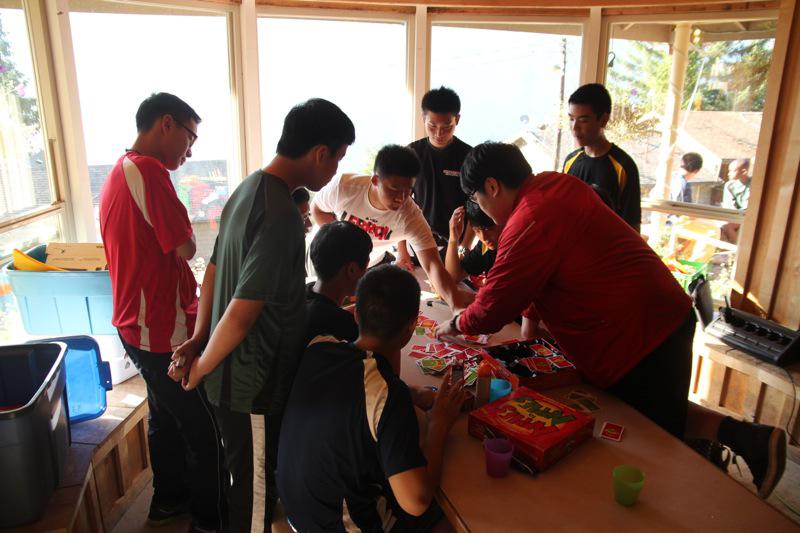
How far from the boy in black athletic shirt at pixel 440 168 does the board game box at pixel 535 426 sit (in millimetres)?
1626

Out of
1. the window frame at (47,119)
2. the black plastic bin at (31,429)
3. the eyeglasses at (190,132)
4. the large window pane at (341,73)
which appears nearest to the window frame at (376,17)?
the large window pane at (341,73)

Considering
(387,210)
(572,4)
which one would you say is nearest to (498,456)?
(387,210)

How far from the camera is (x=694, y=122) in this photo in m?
3.64

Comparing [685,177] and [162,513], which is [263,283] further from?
[685,177]

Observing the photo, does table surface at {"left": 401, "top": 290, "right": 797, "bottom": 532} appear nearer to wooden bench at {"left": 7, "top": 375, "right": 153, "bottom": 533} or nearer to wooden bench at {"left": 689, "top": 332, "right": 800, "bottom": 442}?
wooden bench at {"left": 7, "top": 375, "right": 153, "bottom": 533}

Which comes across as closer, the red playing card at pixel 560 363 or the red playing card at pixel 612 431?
the red playing card at pixel 612 431

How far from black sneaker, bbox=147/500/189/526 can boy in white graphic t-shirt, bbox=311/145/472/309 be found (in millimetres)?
1429

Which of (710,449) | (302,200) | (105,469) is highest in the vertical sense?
(302,200)

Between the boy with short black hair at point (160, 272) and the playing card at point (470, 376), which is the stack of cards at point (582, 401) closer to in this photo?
the playing card at point (470, 376)

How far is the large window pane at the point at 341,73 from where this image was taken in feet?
12.1

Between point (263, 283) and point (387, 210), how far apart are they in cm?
122

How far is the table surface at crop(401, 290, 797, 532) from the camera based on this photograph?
1.14 meters

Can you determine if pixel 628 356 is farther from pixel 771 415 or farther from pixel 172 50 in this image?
pixel 172 50

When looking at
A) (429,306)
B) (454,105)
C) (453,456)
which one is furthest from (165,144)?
(454,105)
